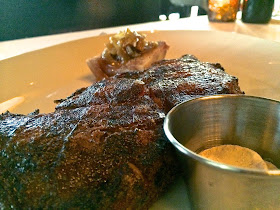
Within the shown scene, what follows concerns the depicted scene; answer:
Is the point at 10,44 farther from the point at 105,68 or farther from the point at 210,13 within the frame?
the point at 210,13

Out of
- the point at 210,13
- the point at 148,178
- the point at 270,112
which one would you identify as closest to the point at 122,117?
the point at 148,178

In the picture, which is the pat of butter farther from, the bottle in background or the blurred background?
the blurred background

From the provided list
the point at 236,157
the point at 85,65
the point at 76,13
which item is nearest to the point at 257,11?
the point at 85,65

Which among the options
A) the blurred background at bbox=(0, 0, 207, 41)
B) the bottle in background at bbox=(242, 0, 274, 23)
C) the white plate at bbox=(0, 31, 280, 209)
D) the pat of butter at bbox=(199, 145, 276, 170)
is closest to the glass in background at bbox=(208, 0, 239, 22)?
the bottle in background at bbox=(242, 0, 274, 23)

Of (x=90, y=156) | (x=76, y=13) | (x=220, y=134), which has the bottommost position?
(x=76, y=13)

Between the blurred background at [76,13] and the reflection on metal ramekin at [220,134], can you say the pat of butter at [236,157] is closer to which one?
the reflection on metal ramekin at [220,134]

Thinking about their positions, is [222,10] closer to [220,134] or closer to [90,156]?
[220,134]

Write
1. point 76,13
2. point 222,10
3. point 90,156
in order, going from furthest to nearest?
1. point 76,13
2. point 222,10
3. point 90,156

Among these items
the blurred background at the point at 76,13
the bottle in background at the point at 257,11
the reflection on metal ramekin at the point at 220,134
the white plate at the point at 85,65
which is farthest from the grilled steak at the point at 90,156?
the blurred background at the point at 76,13
